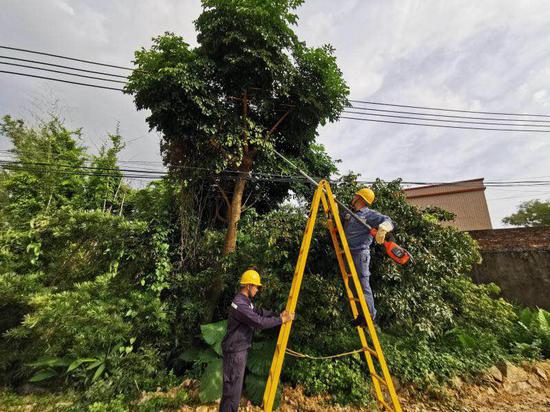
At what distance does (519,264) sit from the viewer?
814cm

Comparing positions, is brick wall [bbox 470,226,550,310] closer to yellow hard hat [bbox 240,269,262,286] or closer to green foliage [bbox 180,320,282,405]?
green foliage [bbox 180,320,282,405]

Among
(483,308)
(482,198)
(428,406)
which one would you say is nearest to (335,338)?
(428,406)

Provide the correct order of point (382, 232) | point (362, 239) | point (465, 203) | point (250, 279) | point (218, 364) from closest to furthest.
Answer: point (382, 232)
point (250, 279)
point (362, 239)
point (218, 364)
point (465, 203)

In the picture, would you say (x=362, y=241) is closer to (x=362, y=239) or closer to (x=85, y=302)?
(x=362, y=239)

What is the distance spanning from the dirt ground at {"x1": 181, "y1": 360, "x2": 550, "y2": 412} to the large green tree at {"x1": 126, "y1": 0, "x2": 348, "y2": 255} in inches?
130

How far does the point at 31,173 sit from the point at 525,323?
16.2 metres

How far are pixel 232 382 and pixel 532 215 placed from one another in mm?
36819

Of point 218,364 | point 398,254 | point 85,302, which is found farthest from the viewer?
point 85,302

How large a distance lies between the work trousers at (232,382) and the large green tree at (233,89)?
3.20 m

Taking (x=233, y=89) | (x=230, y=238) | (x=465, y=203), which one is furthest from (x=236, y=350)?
(x=465, y=203)

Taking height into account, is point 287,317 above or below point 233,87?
below

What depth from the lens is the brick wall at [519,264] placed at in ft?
25.5

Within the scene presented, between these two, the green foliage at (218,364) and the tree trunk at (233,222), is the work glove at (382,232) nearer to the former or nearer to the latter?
the green foliage at (218,364)

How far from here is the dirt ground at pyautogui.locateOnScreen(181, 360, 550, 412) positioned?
381 centimetres
